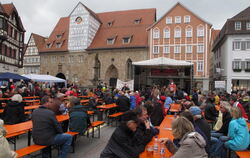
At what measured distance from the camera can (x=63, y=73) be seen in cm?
4081

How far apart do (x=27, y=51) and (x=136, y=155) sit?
5112cm

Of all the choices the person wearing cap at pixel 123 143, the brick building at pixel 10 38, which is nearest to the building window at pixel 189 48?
the brick building at pixel 10 38

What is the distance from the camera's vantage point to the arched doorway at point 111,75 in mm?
36906

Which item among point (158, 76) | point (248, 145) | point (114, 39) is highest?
point (114, 39)

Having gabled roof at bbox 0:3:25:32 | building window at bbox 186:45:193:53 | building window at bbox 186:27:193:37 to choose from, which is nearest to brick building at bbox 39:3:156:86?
building window at bbox 186:45:193:53

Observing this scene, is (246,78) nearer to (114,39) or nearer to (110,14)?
(114,39)

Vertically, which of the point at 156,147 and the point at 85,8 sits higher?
the point at 85,8

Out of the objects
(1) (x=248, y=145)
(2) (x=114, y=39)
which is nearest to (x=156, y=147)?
(1) (x=248, y=145)

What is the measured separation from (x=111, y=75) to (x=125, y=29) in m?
8.94

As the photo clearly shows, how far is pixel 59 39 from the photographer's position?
42594mm

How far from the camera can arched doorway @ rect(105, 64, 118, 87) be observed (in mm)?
36906

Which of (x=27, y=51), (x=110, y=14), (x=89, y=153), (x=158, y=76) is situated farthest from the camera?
(x=27, y=51)

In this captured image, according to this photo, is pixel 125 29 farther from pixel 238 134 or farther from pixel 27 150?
pixel 27 150

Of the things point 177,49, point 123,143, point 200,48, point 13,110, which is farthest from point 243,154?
point 177,49
